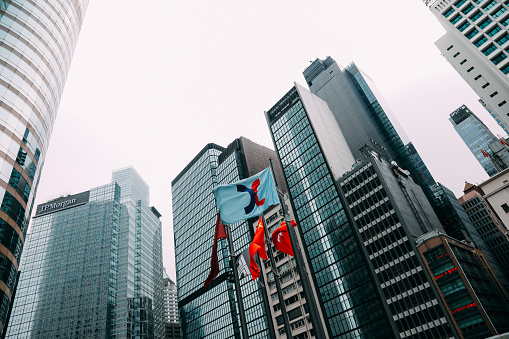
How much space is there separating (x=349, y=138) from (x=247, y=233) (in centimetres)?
5703

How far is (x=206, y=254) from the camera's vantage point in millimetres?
135500

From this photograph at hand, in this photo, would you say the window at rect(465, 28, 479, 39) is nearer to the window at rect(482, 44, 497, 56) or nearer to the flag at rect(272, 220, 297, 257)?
the window at rect(482, 44, 497, 56)

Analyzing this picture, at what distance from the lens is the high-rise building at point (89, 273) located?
130 meters

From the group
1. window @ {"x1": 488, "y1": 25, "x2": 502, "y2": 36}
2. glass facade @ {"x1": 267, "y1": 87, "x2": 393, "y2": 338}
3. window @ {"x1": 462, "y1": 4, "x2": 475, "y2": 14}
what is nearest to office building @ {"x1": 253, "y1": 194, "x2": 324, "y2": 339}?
glass facade @ {"x1": 267, "y1": 87, "x2": 393, "y2": 338}

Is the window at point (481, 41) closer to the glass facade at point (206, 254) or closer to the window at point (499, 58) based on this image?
the window at point (499, 58)

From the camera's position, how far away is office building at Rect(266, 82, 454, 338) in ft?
255

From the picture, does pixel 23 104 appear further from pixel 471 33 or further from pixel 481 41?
pixel 471 33

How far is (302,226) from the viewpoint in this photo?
344 ft

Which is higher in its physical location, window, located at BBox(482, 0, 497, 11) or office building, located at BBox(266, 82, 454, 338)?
window, located at BBox(482, 0, 497, 11)

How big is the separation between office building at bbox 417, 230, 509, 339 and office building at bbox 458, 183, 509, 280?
60.0m

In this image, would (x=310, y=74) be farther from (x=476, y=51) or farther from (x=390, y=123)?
(x=476, y=51)

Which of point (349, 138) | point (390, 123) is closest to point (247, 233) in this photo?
point (349, 138)

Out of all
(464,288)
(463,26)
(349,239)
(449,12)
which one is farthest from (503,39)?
(349,239)

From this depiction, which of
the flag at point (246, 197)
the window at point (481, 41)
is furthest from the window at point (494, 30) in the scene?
the flag at point (246, 197)
